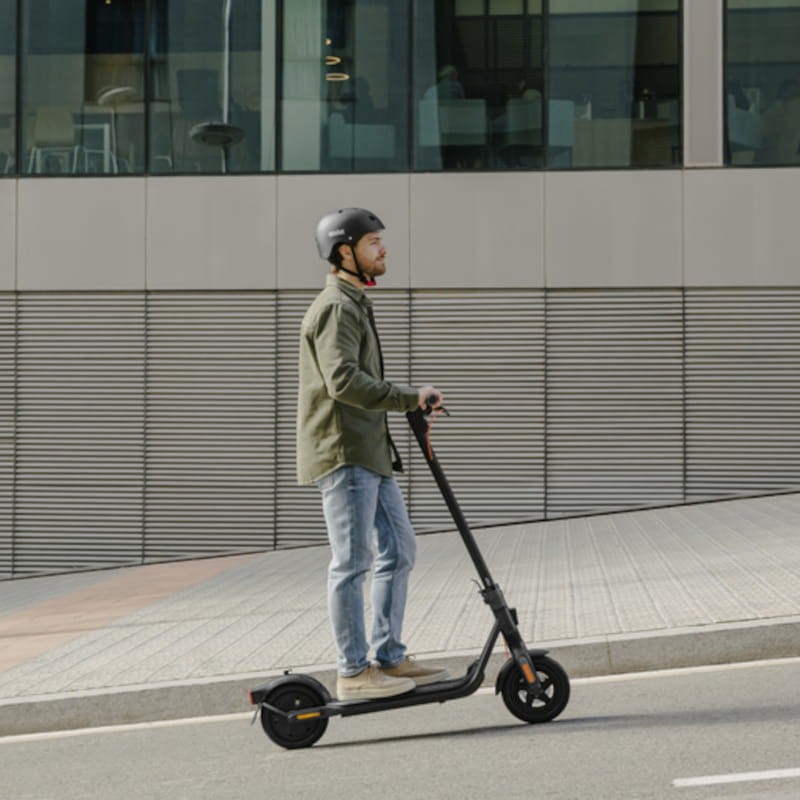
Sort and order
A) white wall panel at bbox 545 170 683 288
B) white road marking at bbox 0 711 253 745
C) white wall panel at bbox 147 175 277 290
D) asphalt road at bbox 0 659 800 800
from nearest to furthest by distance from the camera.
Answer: asphalt road at bbox 0 659 800 800, white road marking at bbox 0 711 253 745, white wall panel at bbox 545 170 683 288, white wall panel at bbox 147 175 277 290

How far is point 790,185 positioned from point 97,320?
739 cm

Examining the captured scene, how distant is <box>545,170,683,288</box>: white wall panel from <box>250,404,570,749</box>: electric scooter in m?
9.86

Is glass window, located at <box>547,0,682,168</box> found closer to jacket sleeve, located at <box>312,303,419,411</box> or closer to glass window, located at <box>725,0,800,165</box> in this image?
glass window, located at <box>725,0,800,165</box>

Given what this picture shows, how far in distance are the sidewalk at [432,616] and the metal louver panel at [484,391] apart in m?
1.65

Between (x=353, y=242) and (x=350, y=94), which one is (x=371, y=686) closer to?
(x=353, y=242)

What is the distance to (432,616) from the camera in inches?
317

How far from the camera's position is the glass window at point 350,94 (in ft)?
50.4

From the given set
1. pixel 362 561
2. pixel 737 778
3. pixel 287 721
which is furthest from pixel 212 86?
pixel 737 778

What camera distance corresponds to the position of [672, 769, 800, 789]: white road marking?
442cm

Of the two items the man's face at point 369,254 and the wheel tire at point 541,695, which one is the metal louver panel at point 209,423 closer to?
the man's face at point 369,254

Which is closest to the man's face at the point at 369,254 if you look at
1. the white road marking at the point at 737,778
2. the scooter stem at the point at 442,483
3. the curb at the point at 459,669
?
the scooter stem at the point at 442,483

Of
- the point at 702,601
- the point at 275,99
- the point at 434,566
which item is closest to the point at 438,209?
the point at 275,99

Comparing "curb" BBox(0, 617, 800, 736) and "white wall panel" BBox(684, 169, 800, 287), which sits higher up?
"white wall panel" BBox(684, 169, 800, 287)

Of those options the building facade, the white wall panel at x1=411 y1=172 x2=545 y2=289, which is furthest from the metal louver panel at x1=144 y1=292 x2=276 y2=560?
the white wall panel at x1=411 y1=172 x2=545 y2=289
